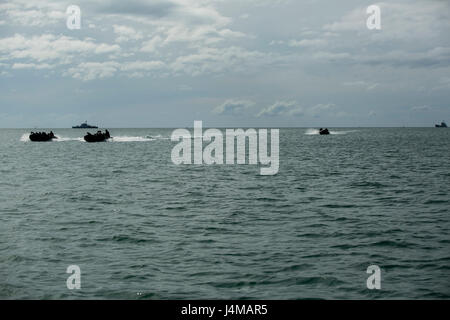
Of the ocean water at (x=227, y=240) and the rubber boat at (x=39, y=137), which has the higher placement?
the rubber boat at (x=39, y=137)

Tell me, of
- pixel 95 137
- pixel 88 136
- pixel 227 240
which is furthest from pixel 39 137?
pixel 227 240

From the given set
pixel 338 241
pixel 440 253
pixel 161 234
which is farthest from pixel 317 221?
pixel 161 234

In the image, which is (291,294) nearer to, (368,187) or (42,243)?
(42,243)

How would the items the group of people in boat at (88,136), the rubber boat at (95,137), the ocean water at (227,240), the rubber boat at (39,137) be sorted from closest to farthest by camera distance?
the ocean water at (227,240), the rubber boat at (95,137), the group of people in boat at (88,136), the rubber boat at (39,137)

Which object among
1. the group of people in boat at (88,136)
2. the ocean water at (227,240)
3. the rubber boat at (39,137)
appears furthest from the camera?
the rubber boat at (39,137)

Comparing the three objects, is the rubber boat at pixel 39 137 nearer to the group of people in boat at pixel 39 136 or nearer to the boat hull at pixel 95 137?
the group of people in boat at pixel 39 136

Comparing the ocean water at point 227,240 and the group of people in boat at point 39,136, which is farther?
the group of people in boat at point 39,136

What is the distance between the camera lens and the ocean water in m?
12.3

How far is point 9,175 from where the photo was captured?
42.0 metres

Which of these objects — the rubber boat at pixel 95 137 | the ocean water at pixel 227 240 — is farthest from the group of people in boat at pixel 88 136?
the ocean water at pixel 227 240

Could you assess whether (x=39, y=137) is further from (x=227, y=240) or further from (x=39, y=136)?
(x=227, y=240)

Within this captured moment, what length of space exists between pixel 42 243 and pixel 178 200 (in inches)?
424

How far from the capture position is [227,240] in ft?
56.0

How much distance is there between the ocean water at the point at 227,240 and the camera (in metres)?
12.3
